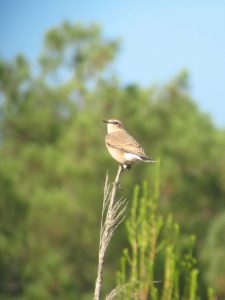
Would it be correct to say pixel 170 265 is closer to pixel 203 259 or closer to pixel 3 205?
pixel 203 259

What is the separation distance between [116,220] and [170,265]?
71 centimetres

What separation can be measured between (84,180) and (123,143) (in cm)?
2477

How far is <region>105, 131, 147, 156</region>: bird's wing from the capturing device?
954 centimetres

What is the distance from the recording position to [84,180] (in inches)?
1366

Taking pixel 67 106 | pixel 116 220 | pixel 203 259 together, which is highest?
pixel 67 106

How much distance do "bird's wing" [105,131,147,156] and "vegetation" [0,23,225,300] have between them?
1790cm

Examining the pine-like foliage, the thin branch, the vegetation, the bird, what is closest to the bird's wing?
the bird

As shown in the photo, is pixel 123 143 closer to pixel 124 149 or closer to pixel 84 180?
pixel 124 149

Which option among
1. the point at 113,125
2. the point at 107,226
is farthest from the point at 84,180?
the point at 107,226

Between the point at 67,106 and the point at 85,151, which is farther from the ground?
the point at 67,106

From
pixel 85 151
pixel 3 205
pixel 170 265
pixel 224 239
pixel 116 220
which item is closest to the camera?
pixel 170 265

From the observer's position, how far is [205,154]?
A: 36562mm

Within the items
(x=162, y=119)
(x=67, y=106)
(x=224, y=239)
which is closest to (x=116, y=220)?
(x=224, y=239)

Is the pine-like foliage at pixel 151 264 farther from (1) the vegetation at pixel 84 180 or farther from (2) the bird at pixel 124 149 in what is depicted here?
(1) the vegetation at pixel 84 180
